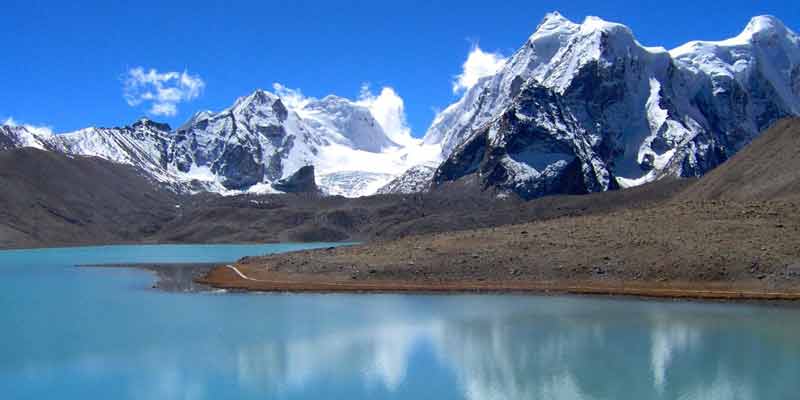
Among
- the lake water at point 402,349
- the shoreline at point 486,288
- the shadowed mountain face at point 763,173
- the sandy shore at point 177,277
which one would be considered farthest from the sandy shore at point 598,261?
the shadowed mountain face at point 763,173

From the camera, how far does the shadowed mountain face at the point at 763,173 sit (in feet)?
288

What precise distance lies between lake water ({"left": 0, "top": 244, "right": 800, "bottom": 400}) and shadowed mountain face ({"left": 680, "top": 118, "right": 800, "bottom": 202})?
37.1 m

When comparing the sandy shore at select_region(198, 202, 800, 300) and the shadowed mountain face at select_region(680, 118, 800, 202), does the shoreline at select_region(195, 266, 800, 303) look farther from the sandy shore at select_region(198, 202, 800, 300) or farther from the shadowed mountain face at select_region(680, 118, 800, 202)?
the shadowed mountain face at select_region(680, 118, 800, 202)

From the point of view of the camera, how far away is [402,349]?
138 feet

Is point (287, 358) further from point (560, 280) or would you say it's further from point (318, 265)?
point (318, 265)

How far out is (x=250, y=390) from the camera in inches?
1337

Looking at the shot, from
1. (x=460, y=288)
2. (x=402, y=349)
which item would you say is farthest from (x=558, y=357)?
(x=460, y=288)

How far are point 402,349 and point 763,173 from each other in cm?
7021

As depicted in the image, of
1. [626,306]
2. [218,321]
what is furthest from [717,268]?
[218,321]

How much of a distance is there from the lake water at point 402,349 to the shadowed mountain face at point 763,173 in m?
37.1

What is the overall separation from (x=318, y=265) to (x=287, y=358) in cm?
4029

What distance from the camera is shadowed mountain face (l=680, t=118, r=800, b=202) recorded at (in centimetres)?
8780

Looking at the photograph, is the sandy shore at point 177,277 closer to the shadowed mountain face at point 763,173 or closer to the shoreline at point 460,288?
the shoreline at point 460,288

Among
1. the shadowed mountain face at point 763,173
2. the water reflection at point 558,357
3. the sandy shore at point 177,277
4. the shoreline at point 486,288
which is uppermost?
the shadowed mountain face at point 763,173
